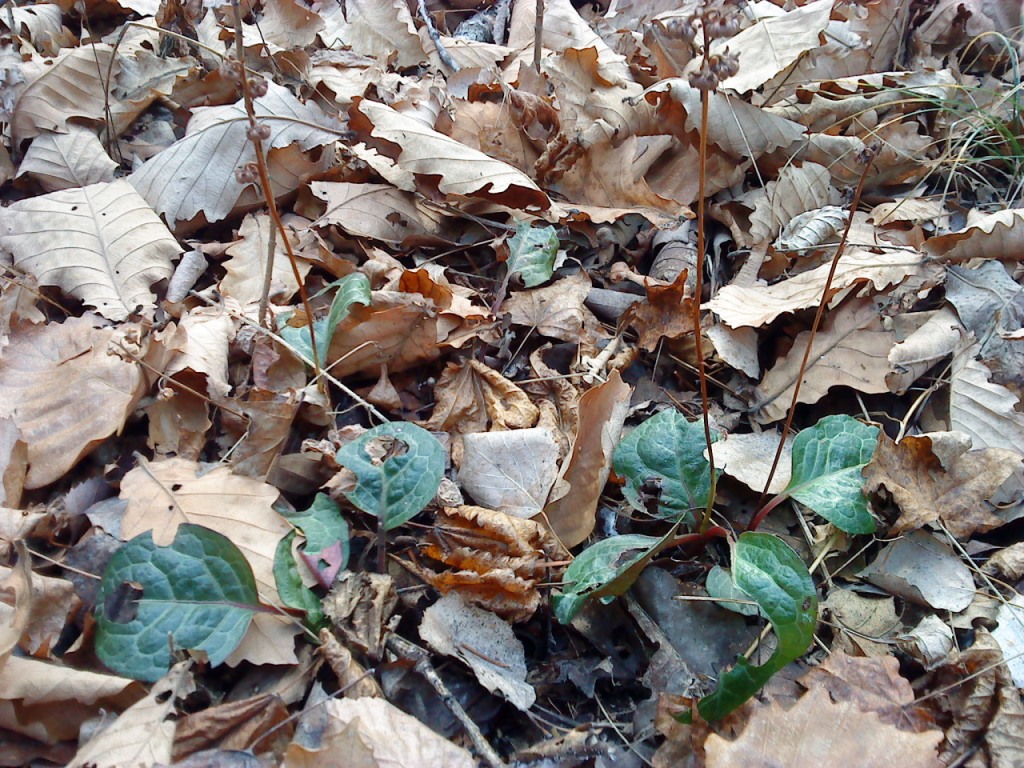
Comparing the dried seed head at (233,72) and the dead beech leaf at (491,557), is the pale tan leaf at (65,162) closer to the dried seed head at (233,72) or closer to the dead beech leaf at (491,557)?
the dried seed head at (233,72)

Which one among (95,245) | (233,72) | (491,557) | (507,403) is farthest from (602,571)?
(95,245)

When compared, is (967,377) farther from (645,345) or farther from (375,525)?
(375,525)

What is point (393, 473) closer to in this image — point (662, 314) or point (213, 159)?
point (662, 314)

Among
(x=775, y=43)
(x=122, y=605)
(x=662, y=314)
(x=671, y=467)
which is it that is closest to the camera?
(x=122, y=605)

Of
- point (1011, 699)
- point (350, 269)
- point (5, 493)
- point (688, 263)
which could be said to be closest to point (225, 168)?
point (350, 269)

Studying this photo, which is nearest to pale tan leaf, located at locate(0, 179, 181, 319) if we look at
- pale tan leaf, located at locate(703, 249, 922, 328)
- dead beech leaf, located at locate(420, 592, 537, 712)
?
dead beech leaf, located at locate(420, 592, 537, 712)

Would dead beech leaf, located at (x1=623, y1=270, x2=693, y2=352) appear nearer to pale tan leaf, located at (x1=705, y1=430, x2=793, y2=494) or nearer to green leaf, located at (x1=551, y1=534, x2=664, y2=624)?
pale tan leaf, located at (x1=705, y1=430, x2=793, y2=494)
